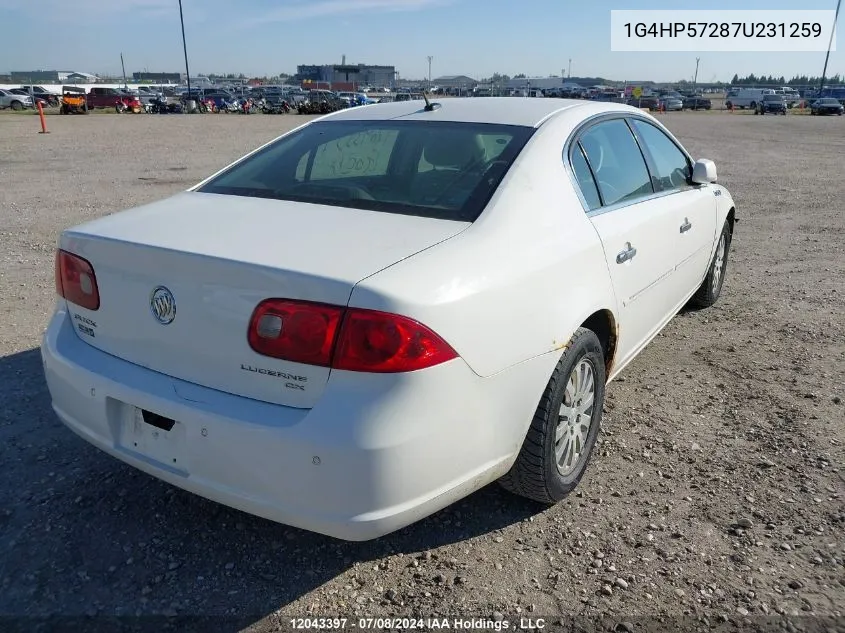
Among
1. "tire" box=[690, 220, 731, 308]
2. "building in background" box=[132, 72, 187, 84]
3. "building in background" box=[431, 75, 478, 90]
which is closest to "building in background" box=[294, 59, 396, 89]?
"building in background" box=[431, 75, 478, 90]

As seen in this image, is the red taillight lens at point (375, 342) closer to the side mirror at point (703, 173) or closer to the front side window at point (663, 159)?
the front side window at point (663, 159)

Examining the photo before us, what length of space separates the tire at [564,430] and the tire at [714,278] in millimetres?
2634

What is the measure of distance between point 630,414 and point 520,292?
174 centimetres

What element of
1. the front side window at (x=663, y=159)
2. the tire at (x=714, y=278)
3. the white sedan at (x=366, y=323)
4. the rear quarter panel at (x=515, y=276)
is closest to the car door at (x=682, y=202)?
the front side window at (x=663, y=159)

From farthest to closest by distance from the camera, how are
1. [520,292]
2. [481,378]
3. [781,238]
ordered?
1. [781,238]
2. [520,292]
3. [481,378]

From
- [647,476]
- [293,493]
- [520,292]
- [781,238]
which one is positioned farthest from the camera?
[781,238]

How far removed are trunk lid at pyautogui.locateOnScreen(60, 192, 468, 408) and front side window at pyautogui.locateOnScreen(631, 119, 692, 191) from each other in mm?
2013

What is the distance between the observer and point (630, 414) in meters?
3.81

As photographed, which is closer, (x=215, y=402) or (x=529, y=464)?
(x=215, y=402)

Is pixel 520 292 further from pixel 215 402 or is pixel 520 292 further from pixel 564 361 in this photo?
pixel 215 402

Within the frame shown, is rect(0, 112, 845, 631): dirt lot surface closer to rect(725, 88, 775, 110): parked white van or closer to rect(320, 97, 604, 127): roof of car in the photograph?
rect(320, 97, 604, 127): roof of car

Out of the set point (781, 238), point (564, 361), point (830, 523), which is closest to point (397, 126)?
point (564, 361)

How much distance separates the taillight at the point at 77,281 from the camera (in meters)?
2.52

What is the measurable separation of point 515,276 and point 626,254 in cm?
102
